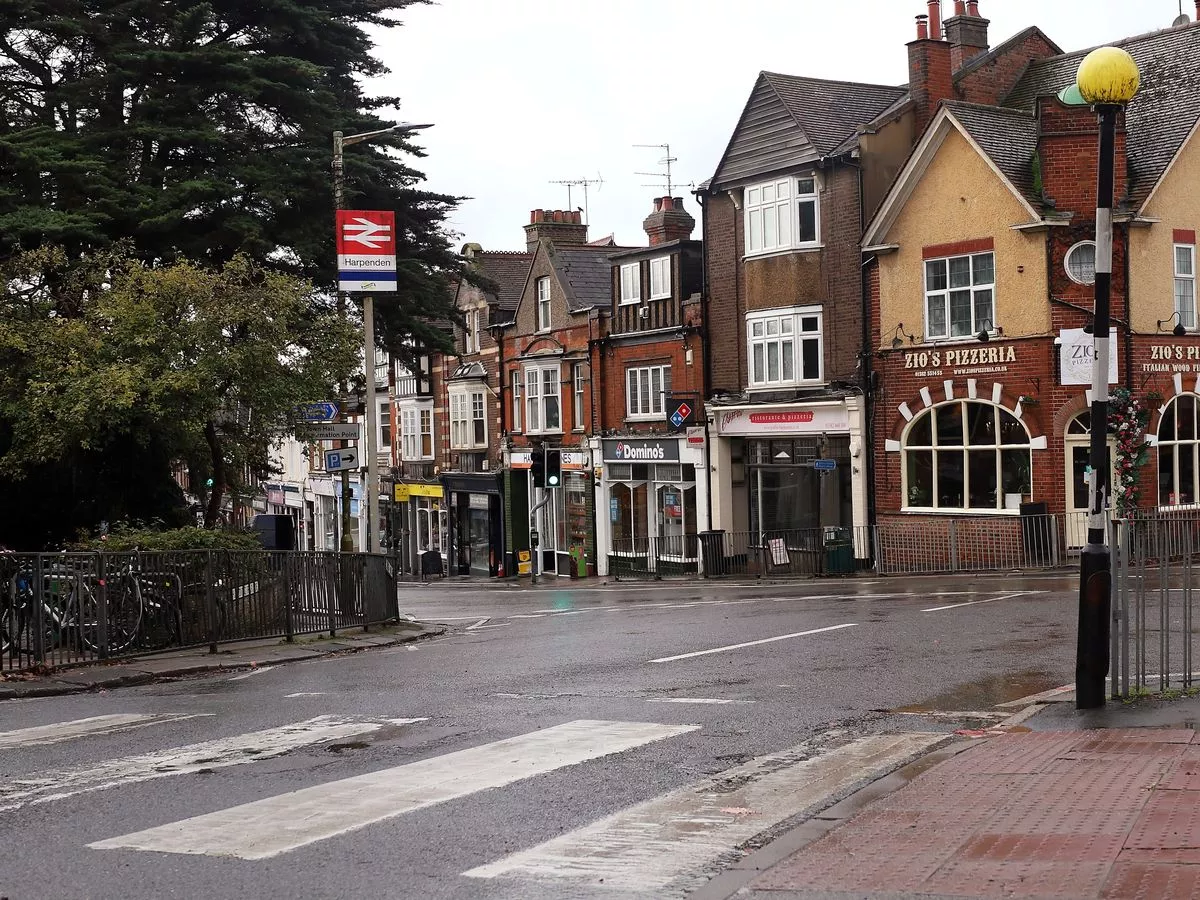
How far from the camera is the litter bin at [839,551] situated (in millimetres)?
33344

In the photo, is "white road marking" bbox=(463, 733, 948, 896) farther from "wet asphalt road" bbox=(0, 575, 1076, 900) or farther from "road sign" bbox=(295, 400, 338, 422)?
"road sign" bbox=(295, 400, 338, 422)

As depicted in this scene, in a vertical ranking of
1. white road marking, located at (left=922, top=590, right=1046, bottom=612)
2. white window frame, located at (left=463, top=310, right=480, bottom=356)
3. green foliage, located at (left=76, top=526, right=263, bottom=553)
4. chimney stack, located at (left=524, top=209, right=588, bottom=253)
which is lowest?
white road marking, located at (left=922, top=590, right=1046, bottom=612)

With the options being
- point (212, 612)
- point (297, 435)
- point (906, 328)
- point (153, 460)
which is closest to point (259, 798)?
point (212, 612)

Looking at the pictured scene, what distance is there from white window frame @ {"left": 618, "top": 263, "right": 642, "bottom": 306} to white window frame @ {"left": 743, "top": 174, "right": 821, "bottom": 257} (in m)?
5.82

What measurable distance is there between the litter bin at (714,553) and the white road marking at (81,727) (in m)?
25.4

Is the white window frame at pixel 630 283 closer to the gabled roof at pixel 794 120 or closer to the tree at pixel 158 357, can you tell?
the gabled roof at pixel 794 120

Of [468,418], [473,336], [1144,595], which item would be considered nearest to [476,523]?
[468,418]

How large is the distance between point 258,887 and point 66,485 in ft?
65.4

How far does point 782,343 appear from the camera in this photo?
37125 mm

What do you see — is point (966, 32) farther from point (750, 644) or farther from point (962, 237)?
point (750, 644)

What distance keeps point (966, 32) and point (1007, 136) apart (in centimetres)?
644

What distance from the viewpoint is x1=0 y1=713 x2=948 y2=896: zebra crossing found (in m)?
7.04

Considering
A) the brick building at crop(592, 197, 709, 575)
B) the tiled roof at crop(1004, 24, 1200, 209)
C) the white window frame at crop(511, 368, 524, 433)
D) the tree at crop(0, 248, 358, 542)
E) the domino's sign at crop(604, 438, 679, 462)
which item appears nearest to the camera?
the tree at crop(0, 248, 358, 542)

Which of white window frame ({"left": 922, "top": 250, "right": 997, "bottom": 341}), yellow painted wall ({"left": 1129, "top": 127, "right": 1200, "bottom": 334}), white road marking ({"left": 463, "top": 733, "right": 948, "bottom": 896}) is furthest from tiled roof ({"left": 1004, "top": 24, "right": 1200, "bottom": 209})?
white road marking ({"left": 463, "top": 733, "right": 948, "bottom": 896})
